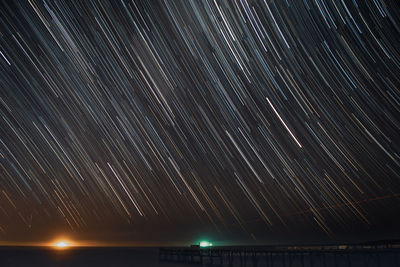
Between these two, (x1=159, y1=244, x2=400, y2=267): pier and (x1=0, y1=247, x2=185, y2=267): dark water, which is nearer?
(x1=159, y1=244, x2=400, y2=267): pier

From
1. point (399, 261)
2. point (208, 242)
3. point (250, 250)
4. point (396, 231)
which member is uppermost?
point (208, 242)

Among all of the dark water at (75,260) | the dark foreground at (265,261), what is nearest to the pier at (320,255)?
the dark foreground at (265,261)

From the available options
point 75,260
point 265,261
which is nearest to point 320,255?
point 265,261

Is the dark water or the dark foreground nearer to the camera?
the dark foreground

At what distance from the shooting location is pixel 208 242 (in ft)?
278

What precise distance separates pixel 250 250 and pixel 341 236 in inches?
1050

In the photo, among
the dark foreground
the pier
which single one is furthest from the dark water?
the pier

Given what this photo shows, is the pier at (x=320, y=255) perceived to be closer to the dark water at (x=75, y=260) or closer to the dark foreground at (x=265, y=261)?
the dark foreground at (x=265, y=261)

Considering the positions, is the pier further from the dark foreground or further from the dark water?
the dark water

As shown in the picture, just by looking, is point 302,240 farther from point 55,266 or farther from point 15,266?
point 15,266

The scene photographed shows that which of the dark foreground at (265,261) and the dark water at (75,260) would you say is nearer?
the dark foreground at (265,261)

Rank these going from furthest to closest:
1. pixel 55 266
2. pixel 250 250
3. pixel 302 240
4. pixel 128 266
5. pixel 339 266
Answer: pixel 302 240
pixel 128 266
pixel 55 266
pixel 250 250
pixel 339 266

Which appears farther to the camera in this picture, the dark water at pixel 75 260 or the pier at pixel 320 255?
the dark water at pixel 75 260

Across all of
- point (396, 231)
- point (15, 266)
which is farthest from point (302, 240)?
point (15, 266)
